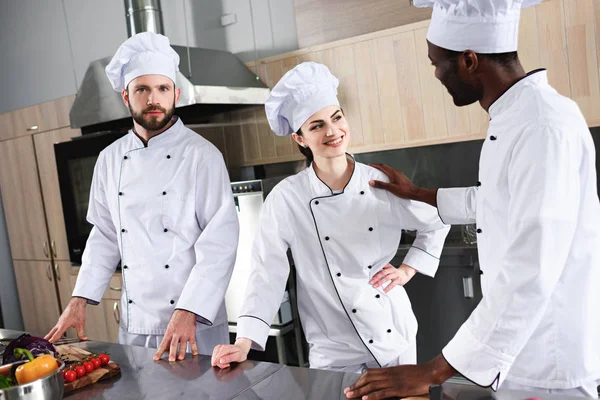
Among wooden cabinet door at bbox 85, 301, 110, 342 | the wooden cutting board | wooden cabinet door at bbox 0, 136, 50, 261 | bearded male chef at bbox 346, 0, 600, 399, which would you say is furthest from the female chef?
wooden cabinet door at bbox 0, 136, 50, 261

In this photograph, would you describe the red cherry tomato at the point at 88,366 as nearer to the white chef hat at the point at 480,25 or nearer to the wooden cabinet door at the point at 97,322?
the white chef hat at the point at 480,25

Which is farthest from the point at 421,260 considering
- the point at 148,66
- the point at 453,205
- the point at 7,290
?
the point at 7,290

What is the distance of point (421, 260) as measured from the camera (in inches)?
75.0

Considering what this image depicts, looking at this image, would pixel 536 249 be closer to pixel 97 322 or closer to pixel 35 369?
pixel 35 369

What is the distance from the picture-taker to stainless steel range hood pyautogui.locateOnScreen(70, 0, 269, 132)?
3344mm

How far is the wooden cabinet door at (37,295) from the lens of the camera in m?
4.62

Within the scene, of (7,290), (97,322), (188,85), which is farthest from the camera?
(7,290)

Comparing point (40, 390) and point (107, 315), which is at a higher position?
point (40, 390)

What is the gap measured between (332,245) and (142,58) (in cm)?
91

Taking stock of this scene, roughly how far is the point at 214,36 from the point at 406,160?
1.65 meters

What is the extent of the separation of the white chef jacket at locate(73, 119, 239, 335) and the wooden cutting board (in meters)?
0.38

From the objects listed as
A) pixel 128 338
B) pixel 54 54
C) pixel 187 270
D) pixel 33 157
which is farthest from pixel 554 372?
pixel 54 54

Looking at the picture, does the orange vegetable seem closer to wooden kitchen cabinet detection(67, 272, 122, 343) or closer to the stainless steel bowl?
the stainless steel bowl

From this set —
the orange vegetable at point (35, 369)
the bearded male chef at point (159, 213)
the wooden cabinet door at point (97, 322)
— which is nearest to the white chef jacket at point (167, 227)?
the bearded male chef at point (159, 213)
